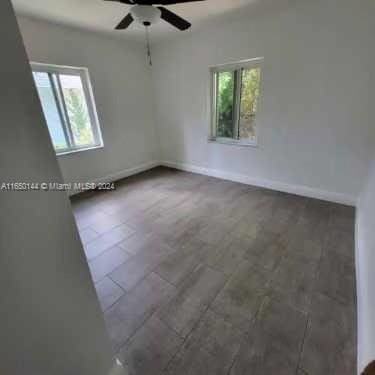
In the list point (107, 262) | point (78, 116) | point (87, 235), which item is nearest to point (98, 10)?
point (78, 116)

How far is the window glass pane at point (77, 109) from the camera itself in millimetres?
3123

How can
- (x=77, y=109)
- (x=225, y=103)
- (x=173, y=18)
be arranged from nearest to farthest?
(x=173, y=18)
(x=77, y=109)
(x=225, y=103)

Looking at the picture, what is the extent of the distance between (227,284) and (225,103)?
290 centimetres

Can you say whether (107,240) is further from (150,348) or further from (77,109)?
(77,109)

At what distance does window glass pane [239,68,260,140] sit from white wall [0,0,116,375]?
306cm

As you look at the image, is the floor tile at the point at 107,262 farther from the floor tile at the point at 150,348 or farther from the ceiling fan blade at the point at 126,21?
the ceiling fan blade at the point at 126,21

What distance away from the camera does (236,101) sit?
330cm

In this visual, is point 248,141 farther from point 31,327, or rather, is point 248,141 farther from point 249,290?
point 31,327

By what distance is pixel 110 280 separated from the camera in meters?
1.69

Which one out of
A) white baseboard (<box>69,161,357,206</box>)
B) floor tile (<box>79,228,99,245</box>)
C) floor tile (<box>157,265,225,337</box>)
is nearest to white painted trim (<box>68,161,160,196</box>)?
white baseboard (<box>69,161,357,206</box>)

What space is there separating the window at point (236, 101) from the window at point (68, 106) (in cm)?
211

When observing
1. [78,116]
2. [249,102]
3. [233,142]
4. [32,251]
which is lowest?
[233,142]

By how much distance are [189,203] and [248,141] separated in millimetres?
1472

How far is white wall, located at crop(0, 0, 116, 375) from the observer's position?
1.82 ft
